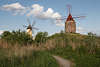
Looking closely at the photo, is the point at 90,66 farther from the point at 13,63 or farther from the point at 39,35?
the point at 39,35

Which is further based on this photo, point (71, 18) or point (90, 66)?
point (71, 18)

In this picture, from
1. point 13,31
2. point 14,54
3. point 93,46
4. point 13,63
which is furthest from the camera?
point 13,31

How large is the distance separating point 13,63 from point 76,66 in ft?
13.0

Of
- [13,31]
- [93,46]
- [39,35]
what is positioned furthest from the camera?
[39,35]

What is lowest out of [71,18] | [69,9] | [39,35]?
[39,35]

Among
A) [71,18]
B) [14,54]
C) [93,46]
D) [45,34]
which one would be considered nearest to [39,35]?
[45,34]

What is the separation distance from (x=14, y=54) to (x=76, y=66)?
4049 mm

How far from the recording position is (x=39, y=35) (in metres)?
43.5

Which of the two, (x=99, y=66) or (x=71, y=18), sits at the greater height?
(x=71, y=18)

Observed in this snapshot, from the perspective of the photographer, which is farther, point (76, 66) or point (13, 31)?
point (13, 31)

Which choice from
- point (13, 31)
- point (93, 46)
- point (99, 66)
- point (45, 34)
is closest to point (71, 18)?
point (45, 34)

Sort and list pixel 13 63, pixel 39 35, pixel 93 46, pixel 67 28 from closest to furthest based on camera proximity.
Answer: pixel 13 63, pixel 93 46, pixel 39 35, pixel 67 28

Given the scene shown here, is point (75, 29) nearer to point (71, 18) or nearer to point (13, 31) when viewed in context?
point (71, 18)

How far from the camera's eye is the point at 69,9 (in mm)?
49844
